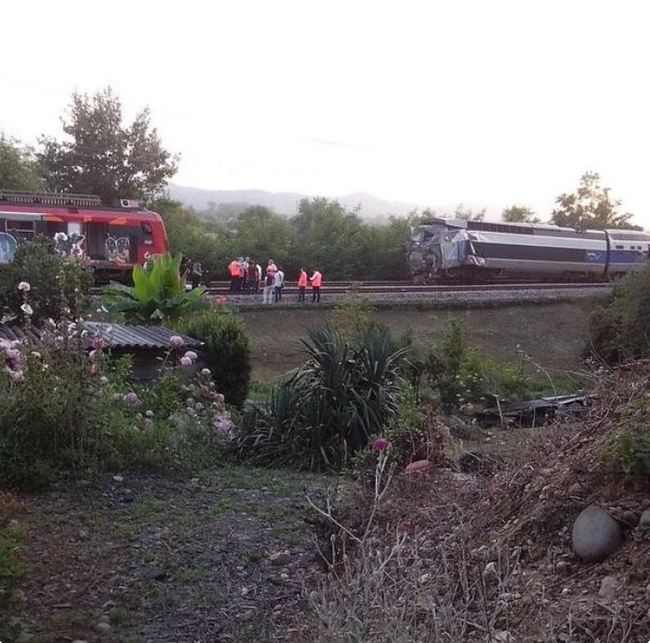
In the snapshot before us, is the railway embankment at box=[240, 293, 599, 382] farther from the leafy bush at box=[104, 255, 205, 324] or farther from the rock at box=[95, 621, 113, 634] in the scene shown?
the rock at box=[95, 621, 113, 634]

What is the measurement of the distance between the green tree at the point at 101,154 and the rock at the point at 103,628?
4162 centimetres

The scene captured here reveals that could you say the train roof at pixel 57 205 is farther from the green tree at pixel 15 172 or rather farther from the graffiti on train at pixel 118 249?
the green tree at pixel 15 172

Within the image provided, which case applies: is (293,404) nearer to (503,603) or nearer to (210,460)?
(210,460)

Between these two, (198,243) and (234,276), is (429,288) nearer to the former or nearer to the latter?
(234,276)

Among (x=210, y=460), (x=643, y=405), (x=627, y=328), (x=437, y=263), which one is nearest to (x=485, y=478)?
(x=643, y=405)

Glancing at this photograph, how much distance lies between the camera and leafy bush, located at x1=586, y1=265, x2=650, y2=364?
22.9m

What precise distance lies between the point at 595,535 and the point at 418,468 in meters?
2.07

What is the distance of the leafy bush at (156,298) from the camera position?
15.6 meters

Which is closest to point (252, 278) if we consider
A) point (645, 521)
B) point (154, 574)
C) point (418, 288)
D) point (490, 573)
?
point (418, 288)

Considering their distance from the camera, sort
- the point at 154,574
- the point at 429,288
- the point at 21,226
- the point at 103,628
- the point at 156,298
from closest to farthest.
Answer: the point at 103,628, the point at 154,574, the point at 156,298, the point at 21,226, the point at 429,288

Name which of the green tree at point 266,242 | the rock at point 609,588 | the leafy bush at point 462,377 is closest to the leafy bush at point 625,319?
the leafy bush at point 462,377

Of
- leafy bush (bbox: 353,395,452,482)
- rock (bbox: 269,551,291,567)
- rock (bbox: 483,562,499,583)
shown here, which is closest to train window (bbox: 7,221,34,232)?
leafy bush (bbox: 353,395,452,482)

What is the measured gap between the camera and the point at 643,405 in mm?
5090

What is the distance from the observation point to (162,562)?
5.87m
